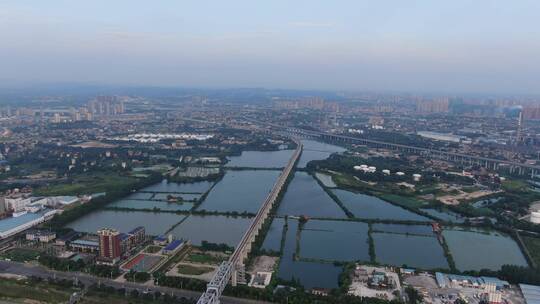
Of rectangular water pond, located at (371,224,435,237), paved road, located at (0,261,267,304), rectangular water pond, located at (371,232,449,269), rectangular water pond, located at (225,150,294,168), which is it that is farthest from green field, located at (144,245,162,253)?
rectangular water pond, located at (225,150,294,168)

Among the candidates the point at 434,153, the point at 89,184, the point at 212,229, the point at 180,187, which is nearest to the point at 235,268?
the point at 212,229

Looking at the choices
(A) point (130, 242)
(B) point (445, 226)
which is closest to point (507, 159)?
(B) point (445, 226)

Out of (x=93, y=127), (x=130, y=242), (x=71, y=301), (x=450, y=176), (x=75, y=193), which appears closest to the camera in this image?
(x=71, y=301)

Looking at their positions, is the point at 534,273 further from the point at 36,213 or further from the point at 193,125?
the point at 193,125

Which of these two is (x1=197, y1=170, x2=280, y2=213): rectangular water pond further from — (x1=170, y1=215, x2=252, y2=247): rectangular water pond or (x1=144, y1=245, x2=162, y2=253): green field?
(x1=144, y1=245, x2=162, y2=253): green field

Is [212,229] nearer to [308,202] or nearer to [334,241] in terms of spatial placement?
[334,241]

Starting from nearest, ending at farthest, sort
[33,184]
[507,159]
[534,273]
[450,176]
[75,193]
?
1. [534,273]
2. [75,193]
3. [33,184]
4. [450,176]
5. [507,159]
